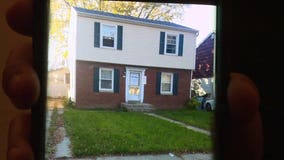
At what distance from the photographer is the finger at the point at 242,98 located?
0.22m

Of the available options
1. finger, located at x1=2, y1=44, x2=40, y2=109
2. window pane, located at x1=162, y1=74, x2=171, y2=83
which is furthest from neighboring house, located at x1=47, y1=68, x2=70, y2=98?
window pane, located at x1=162, y1=74, x2=171, y2=83

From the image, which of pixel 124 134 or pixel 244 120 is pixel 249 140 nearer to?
pixel 244 120

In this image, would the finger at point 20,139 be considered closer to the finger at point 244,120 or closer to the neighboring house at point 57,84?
the neighboring house at point 57,84

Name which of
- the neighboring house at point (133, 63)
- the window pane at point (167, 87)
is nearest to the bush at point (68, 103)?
the neighboring house at point (133, 63)

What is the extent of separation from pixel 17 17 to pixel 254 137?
10.8 inches

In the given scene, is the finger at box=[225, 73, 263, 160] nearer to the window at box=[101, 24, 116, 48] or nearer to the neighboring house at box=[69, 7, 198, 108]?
the neighboring house at box=[69, 7, 198, 108]

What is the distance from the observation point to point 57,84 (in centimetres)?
27

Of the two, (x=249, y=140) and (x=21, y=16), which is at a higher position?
(x=21, y=16)

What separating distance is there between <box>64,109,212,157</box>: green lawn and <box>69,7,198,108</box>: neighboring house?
3 cm

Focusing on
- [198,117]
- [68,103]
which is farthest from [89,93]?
[198,117]

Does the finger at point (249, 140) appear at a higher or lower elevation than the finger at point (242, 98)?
lower

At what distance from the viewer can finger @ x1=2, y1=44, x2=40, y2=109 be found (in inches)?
9.7

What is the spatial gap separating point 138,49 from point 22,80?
0.14 metres

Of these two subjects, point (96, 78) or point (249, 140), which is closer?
point (249, 140)
